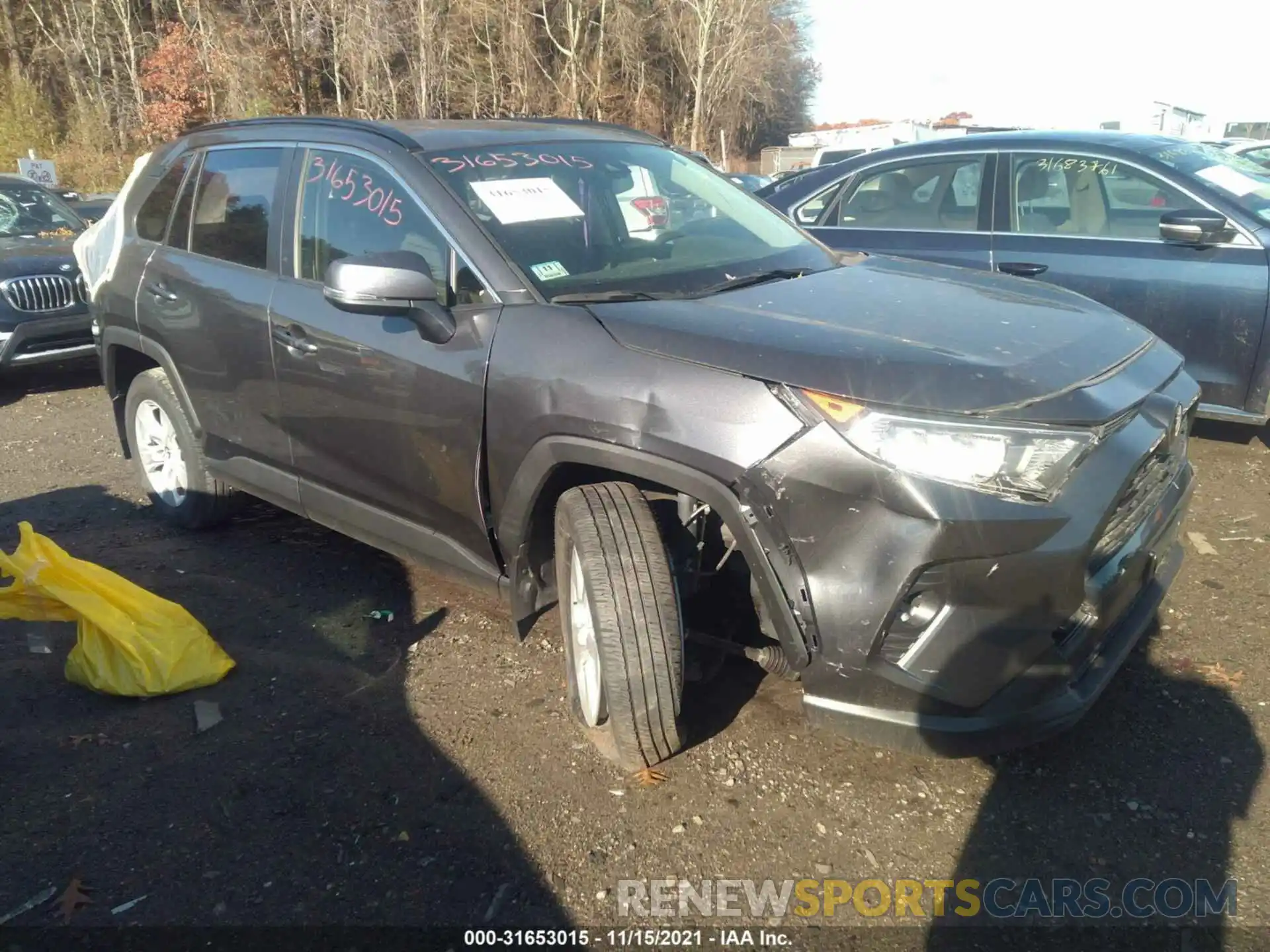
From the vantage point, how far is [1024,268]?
5.21 meters

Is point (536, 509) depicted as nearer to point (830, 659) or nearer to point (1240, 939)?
point (830, 659)

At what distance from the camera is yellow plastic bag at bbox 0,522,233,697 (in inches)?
129

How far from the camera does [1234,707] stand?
120 inches

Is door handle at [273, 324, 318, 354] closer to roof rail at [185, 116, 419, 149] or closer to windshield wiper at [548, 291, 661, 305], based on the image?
roof rail at [185, 116, 419, 149]

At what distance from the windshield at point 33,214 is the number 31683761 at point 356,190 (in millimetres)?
6244

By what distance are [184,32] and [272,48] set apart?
94.5 inches

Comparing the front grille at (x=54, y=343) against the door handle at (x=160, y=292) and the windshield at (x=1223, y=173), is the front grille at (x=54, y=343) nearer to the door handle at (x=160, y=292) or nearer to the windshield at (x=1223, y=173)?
the door handle at (x=160, y=292)

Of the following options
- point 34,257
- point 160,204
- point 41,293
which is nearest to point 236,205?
point 160,204

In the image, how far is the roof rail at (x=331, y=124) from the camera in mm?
3373

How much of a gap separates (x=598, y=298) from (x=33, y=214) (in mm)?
8081

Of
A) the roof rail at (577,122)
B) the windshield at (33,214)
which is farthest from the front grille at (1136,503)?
the windshield at (33,214)

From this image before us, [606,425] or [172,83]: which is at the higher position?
[172,83]

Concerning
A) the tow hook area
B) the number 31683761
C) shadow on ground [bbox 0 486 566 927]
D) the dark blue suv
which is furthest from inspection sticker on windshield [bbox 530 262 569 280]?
the dark blue suv

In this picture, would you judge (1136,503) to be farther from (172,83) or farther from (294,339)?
(172,83)
